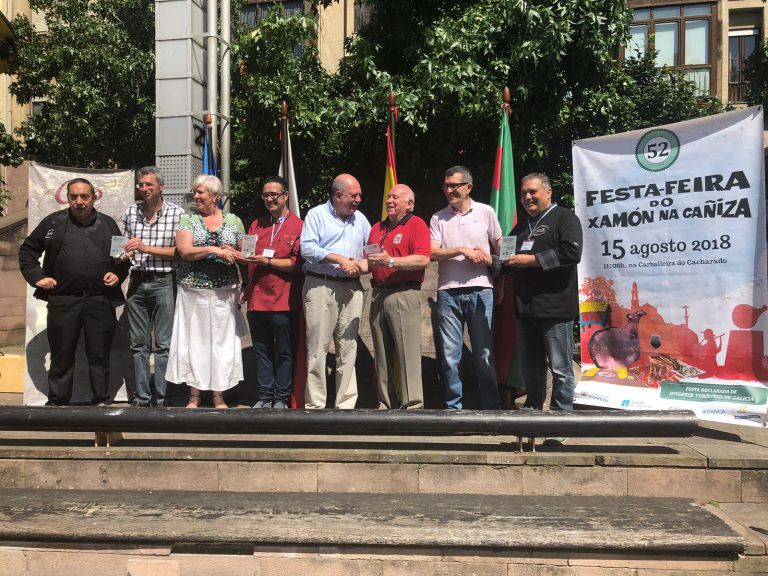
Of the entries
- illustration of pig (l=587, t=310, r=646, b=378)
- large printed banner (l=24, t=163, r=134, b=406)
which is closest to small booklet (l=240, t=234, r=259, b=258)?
large printed banner (l=24, t=163, r=134, b=406)

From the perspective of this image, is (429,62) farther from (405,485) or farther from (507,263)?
(405,485)

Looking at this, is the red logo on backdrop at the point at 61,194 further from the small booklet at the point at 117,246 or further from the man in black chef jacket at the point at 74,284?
the small booklet at the point at 117,246

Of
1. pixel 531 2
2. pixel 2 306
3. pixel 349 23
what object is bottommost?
pixel 2 306

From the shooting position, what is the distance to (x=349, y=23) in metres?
20.0

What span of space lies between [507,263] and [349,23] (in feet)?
54.3

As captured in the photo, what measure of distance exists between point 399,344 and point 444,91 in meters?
6.37

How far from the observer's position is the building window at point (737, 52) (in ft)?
64.0

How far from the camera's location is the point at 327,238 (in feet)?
18.0

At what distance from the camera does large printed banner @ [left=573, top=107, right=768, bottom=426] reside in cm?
504

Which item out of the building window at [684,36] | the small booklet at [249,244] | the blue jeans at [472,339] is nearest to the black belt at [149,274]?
the small booklet at [249,244]

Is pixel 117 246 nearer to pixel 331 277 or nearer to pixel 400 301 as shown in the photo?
pixel 331 277

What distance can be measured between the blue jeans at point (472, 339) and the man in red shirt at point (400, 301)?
0.21 metres

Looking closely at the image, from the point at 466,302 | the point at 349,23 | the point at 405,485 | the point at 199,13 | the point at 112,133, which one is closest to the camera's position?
the point at 405,485

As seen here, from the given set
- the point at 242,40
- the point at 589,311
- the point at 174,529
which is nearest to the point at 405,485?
the point at 174,529
